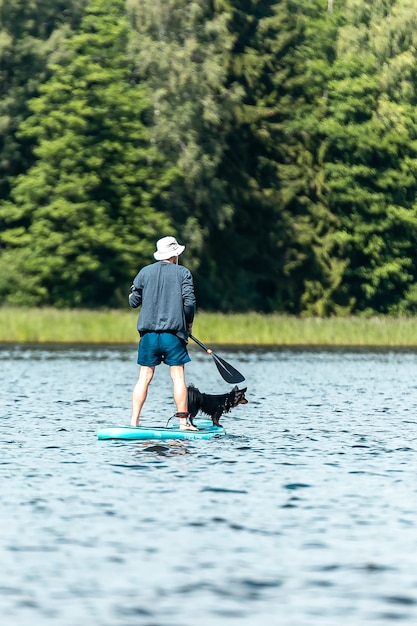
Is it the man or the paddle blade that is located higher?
the man

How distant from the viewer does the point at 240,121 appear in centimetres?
6888

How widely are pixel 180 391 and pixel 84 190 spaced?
152 feet

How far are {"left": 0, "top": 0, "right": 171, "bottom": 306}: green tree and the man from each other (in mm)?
45099

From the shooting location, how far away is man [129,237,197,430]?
51.1 ft

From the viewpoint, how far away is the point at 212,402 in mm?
17078

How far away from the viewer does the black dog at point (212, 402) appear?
1645cm

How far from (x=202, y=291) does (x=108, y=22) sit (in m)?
11.9

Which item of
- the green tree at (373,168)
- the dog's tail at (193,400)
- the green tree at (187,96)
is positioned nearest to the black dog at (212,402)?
the dog's tail at (193,400)

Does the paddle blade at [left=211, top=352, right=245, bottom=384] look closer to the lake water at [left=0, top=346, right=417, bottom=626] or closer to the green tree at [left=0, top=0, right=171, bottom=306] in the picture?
the lake water at [left=0, top=346, right=417, bottom=626]

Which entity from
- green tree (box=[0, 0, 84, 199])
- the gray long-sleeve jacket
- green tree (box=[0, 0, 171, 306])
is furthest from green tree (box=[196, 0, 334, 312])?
the gray long-sleeve jacket

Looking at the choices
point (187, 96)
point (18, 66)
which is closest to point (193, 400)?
point (187, 96)

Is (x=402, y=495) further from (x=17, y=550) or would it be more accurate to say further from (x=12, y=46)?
(x=12, y=46)

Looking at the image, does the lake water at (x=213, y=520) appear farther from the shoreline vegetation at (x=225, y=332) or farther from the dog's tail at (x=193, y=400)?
the shoreline vegetation at (x=225, y=332)

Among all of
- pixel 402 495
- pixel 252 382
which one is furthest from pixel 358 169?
pixel 402 495
